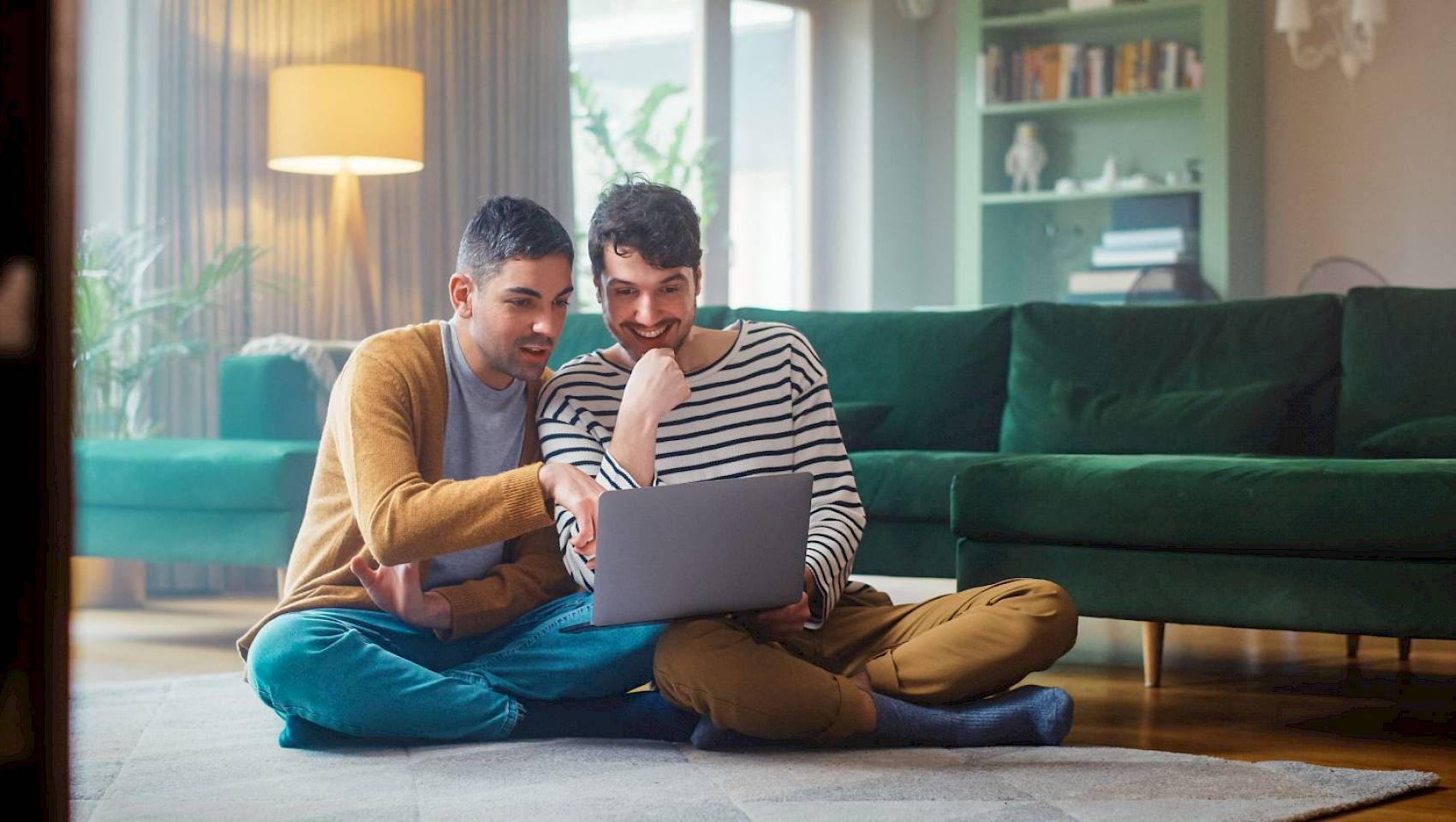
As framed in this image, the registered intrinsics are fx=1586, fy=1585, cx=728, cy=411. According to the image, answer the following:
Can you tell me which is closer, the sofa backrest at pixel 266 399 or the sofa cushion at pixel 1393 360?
the sofa cushion at pixel 1393 360

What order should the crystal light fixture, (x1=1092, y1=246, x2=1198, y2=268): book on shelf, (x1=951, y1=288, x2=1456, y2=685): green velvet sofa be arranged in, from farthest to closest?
(x1=1092, y1=246, x2=1198, y2=268): book on shelf < the crystal light fixture < (x1=951, y1=288, x2=1456, y2=685): green velvet sofa

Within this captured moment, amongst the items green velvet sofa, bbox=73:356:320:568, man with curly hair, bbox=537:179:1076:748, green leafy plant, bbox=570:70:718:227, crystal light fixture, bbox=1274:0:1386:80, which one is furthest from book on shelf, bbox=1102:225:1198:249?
man with curly hair, bbox=537:179:1076:748

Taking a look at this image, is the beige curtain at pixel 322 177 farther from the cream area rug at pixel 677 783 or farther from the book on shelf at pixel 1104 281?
the cream area rug at pixel 677 783

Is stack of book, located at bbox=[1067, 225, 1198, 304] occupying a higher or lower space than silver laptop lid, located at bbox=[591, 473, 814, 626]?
higher

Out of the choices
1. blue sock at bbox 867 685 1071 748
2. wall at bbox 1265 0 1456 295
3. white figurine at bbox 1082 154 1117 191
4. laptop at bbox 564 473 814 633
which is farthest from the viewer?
white figurine at bbox 1082 154 1117 191

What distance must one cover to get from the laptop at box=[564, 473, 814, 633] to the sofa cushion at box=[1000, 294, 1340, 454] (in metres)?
1.55

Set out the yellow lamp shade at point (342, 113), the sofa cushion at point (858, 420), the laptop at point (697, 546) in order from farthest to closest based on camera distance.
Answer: the yellow lamp shade at point (342, 113), the sofa cushion at point (858, 420), the laptop at point (697, 546)

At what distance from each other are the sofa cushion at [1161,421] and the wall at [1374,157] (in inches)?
98.1

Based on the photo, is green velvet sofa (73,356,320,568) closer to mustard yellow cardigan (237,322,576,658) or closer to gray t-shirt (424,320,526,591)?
mustard yellow cardigan (237,322,576,658)

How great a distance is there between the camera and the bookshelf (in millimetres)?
5609

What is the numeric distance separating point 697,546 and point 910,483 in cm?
133

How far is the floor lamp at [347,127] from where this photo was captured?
14.7 ft

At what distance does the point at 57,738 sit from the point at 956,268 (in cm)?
615

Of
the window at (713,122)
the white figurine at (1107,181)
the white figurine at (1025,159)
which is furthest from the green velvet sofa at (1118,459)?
the white figurine at (1025,159)
